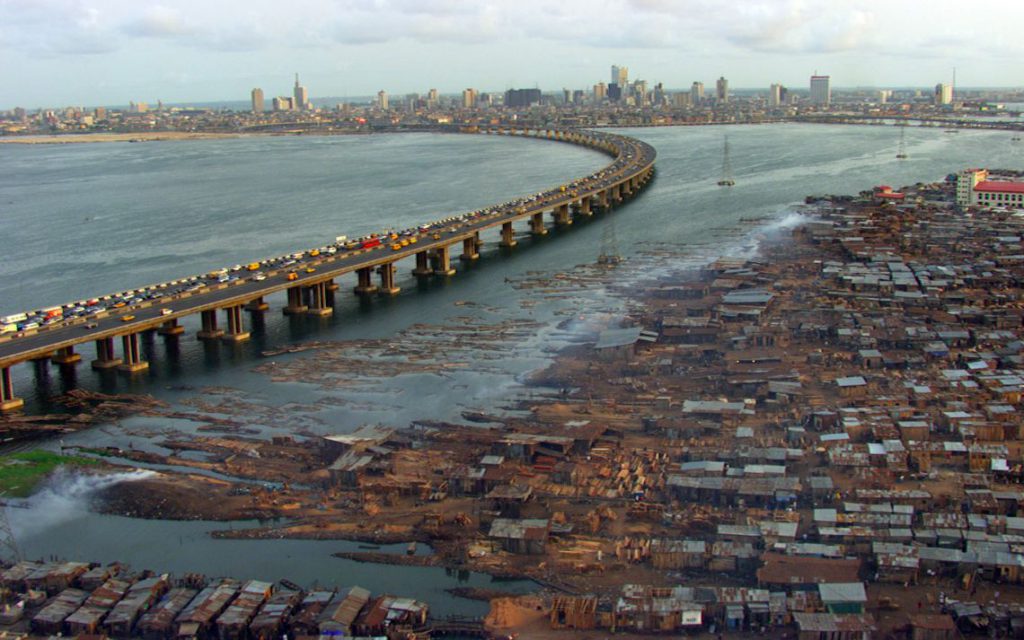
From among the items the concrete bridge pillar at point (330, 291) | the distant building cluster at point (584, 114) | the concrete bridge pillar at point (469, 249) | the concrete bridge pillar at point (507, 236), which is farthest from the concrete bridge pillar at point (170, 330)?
the distant building cluster at point (584, 114)

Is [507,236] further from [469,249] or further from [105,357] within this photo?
[105,357]

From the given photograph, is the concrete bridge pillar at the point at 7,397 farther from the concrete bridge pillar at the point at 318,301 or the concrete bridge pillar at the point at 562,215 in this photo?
the concrete bridge pillar at the point at 562,215

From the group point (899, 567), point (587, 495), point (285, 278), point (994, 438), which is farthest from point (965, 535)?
point (285, 278)

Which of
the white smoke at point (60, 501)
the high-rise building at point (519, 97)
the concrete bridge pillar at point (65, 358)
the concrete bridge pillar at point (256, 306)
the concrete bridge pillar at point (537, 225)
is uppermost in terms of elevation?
the high-rise building at point (519, 97)

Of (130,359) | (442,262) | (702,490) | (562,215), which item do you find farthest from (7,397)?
(562,215)

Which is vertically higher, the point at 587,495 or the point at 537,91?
the point at 537,91

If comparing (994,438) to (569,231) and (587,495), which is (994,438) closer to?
(587,495)
